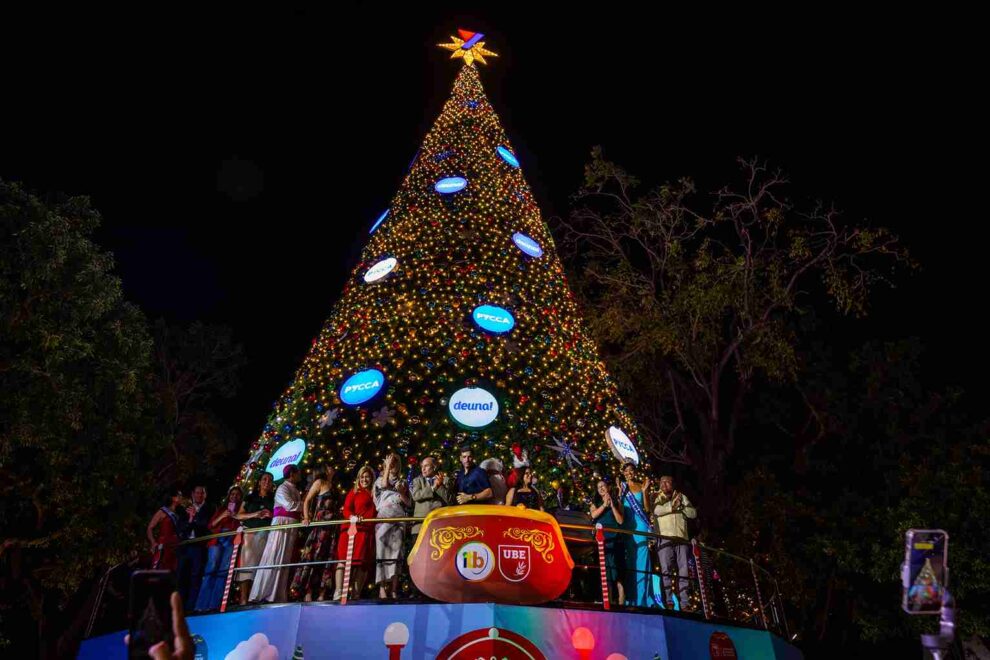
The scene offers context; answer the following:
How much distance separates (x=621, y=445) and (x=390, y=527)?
15.9ft

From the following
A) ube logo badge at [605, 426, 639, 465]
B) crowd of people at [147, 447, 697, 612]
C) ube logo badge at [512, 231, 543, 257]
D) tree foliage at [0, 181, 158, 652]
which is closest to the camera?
crowd of people at [147, 447, 697, 612]

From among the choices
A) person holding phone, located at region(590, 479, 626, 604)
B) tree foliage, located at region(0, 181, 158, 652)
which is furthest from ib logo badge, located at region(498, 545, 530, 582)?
tree foliage, located at region(0, 181, 158, 652)

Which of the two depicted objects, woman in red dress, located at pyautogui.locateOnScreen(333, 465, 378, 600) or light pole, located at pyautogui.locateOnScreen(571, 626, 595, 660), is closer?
light pole, located at pyautogui.locateOnScreen(571, 626, 595, 660)

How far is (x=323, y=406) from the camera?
1160cm

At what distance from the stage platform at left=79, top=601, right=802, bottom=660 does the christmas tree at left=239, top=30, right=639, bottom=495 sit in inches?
111

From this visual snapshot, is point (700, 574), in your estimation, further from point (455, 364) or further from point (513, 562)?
point (455, 364)

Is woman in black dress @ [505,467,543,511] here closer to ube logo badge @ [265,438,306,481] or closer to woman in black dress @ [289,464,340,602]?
woman in black dress @ [289,464,340,602]

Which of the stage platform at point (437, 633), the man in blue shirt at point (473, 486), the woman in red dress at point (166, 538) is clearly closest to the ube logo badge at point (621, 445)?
the man in blue shirt at point (473, 486)

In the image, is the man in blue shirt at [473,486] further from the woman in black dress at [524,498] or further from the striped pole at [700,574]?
the striped pole at [700,574]

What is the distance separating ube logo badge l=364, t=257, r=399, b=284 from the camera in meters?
12.7

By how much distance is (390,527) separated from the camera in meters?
8.35

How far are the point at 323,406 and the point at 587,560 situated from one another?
461cm

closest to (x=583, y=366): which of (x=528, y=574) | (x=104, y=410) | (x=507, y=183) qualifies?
(x=507, y=183)

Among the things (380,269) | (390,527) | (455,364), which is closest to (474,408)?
(455,364)
